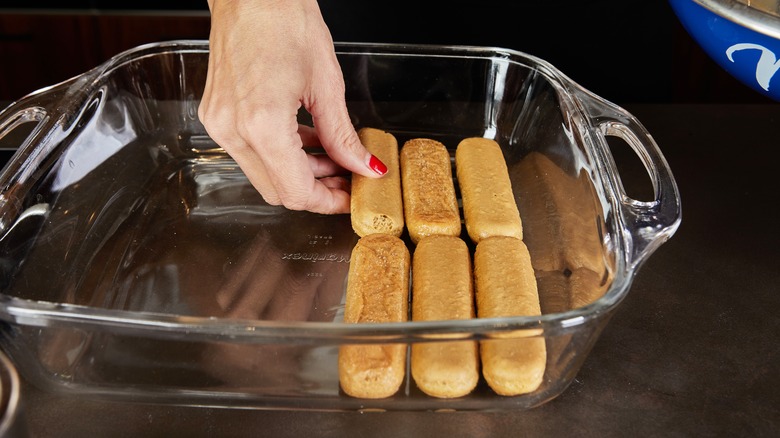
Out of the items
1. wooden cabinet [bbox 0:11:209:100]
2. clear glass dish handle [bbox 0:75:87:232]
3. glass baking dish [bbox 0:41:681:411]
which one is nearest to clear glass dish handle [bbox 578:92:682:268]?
glass baking dish [bbox 0:41:681:411]

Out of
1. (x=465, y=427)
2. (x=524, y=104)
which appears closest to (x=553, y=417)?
(x=465, y=427)

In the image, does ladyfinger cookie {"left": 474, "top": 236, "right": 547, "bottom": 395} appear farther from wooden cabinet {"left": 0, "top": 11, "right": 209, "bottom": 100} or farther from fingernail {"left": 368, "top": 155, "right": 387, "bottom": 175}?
wooden cabinet {"left": 0, "top": 11, "right": 209, "bottom": 100}

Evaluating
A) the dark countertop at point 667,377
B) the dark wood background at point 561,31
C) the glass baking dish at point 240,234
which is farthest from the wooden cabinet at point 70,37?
the dark countertop at point 667,377

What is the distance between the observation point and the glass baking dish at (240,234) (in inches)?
33.2

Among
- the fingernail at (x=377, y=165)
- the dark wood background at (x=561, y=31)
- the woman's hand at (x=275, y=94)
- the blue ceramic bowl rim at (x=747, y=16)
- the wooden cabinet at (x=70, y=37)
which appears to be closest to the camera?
the blue ceramic bowl rim at (x=747, y=16)

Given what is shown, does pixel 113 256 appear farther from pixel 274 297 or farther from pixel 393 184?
pixel 393 184

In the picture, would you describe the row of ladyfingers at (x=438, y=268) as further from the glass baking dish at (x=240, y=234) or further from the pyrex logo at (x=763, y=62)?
the pyrex logo at (x=763, y=62)

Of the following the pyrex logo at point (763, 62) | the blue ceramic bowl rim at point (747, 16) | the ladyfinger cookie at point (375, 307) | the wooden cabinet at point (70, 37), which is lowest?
the wooden cabinet at point (70, 37)

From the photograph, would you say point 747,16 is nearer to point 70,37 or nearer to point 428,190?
point 428,190

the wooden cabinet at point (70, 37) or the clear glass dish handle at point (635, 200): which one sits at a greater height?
the clear glass dish handle at point (635, 200)

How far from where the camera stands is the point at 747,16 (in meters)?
0.97

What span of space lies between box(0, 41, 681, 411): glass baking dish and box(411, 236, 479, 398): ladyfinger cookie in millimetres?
32

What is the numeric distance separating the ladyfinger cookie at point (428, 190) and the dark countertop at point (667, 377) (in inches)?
11.2

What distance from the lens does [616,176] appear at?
42.4 inches
